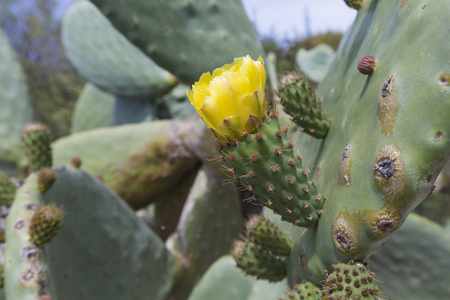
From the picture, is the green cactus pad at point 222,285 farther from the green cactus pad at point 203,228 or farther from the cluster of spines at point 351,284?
the cluster of spines at point 351,284

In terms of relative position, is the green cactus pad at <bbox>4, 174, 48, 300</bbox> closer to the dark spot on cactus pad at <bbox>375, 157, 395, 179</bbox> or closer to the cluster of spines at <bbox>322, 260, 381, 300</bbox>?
the cluster of spines at <bbox>322, 260, 381, 300</bbox>

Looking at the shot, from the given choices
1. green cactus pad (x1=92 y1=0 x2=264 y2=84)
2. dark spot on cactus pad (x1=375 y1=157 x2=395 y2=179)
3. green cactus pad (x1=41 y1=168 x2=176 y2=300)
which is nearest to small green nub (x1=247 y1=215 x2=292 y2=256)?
dark spot on cactus pad (x1=375 y1=157 x2=395 y2=179)

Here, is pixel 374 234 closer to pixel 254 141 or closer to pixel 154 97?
pixel 254 141

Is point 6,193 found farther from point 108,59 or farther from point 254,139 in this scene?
point 108,59

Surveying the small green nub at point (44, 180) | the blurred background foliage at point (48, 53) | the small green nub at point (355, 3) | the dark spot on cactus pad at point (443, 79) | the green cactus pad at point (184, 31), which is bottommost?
the blurred background foliage at point (48, 53)

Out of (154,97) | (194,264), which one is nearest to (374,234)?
(194,264)

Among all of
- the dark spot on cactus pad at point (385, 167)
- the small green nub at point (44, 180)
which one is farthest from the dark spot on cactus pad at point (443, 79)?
the small green nub at point (44, 180)

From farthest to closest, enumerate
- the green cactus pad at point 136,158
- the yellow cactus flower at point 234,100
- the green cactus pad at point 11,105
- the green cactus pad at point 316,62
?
the green cactus pad at point 11,105, the green cactus pad at point 316,62, the green cactus pad at point 136,158, the yellow cactus flower at point 234,100
